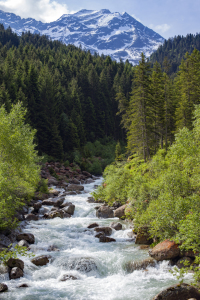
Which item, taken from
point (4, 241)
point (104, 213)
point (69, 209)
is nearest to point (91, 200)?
point (69, 209)

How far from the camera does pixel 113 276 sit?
583 inches

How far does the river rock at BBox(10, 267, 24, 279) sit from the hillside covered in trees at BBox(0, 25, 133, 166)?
35824mm

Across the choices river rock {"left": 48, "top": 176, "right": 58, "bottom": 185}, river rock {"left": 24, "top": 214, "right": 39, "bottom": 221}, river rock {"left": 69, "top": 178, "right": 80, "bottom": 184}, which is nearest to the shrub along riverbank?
river rock {"left": 24, "top": 214, "right": 39, "bottom": 221}

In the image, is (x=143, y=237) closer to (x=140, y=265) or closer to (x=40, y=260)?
(x=140, y=265)

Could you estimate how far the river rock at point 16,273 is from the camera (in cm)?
1405

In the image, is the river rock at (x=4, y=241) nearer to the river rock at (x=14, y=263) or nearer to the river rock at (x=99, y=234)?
the river rock at (x=14, y=263)

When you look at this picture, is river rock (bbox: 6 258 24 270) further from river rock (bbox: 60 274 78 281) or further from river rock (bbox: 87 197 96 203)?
river rock (bbox: 87 197 96 203)

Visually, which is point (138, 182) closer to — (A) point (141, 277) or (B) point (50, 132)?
(A) point (141, 277)

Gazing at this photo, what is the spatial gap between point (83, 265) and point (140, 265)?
357cm

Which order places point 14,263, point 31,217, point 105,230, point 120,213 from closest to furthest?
point 14,263 < point 105,230 < point 31,217 < point 120,213

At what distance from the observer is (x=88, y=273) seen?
15062mm

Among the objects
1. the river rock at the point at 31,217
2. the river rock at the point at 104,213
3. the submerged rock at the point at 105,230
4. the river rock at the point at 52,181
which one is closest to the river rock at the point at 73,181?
the river rock at the point at 52,181

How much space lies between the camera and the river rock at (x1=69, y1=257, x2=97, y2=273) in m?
15.2

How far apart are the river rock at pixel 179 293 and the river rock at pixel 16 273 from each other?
7.73 m
